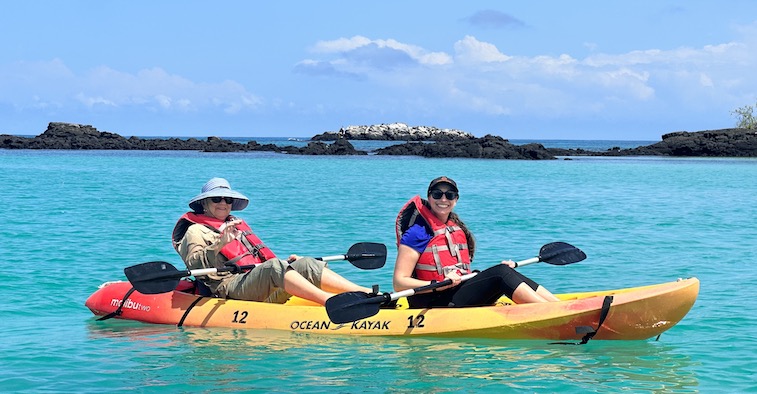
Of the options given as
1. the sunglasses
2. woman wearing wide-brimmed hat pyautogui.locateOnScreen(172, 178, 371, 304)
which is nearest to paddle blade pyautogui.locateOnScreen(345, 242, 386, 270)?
woman wearing wide-brimmed hat pyautogui.locateOnScreen(172, 178, 371, 304)

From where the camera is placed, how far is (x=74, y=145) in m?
67.9

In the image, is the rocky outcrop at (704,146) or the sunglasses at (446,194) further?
the rocky outcrop at (704,146)

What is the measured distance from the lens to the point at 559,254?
783cm

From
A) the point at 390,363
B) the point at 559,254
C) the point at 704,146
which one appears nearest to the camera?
the point at 390,363

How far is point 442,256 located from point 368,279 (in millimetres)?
4138

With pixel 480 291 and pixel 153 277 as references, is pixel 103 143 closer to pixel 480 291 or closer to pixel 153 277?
pixel 153 277

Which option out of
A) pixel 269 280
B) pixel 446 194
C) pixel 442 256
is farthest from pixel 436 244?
pixel 269 280

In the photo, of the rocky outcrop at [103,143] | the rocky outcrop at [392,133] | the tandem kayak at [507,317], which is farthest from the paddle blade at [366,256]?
the rocky outcrop at [392,133]

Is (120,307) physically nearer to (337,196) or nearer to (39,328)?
(39,328)

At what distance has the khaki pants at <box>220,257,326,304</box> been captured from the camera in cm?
714

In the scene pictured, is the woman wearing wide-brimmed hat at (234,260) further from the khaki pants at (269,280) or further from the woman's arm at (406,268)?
the woman's arm at (406,268)

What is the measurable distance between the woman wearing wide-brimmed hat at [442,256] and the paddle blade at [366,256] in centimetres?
169

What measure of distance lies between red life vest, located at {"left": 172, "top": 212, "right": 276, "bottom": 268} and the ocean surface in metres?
0.64

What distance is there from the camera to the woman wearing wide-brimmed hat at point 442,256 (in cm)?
661
